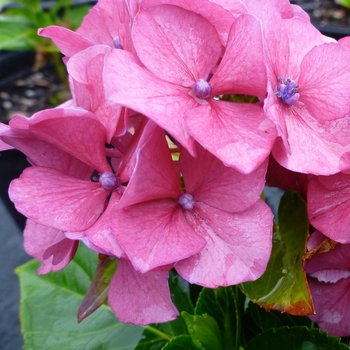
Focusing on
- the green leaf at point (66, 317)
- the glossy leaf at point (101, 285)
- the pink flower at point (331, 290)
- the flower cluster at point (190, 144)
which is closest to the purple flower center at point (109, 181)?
the flower cluster at point (190, 144)

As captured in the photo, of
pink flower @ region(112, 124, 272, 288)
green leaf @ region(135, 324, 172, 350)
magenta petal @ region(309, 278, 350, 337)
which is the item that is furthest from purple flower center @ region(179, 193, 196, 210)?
green leaf @ region(135, 324, 172, 350)

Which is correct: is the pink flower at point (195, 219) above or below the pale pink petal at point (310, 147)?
below

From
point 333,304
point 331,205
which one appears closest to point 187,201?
point 331,205

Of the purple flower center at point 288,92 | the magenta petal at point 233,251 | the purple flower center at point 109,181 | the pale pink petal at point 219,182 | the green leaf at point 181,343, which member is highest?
the purple flower center at point 288,92

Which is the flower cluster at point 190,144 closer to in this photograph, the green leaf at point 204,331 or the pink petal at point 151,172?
the pink petal at point 151,172

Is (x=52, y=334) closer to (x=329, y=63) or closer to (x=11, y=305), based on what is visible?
(x=11, y=305)

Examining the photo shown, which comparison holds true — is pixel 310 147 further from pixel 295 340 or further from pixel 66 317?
pixel 66 317
